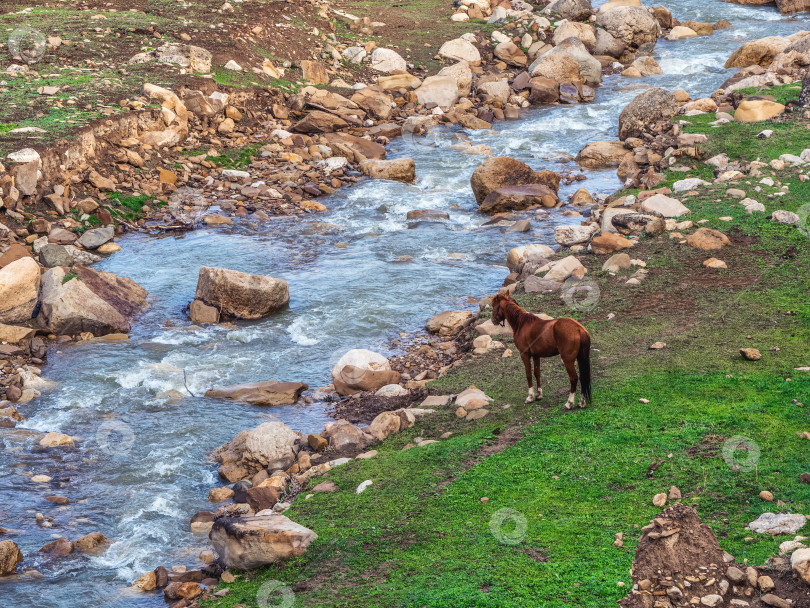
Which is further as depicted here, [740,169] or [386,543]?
[740,169]

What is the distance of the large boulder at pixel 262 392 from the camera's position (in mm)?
13617

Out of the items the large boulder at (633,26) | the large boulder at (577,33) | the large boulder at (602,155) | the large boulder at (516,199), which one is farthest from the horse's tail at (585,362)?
the large boulder at (633,26)

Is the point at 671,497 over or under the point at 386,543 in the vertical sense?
over

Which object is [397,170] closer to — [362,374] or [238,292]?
[238,292]

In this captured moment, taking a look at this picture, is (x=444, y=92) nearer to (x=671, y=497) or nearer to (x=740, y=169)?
(x=740, y=169)

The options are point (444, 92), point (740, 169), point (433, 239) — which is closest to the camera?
Answer: point (740, 169)

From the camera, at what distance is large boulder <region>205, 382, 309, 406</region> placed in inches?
536

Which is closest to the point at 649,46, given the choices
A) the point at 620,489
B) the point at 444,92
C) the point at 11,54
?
the point at 444,92

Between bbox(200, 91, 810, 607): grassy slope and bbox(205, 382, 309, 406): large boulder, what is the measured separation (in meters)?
2.68

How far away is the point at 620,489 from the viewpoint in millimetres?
8188

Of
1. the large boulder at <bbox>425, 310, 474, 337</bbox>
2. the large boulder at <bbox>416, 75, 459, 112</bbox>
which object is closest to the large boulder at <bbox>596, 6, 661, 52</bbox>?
the large boulder at <bbox>416, 75, 459, 112</bbox>

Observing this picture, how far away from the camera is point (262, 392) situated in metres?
13.7

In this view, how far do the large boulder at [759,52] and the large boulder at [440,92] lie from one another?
36.5 ft

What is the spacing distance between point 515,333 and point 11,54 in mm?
22193
